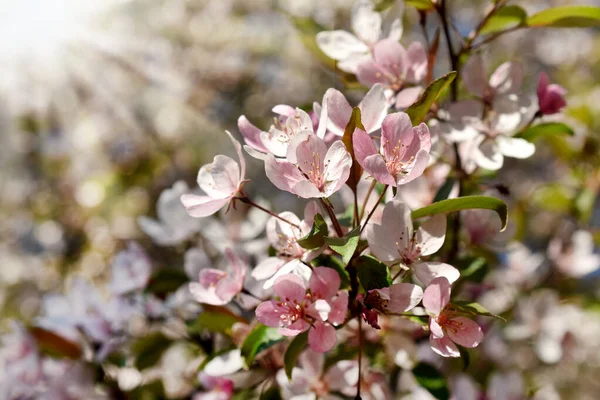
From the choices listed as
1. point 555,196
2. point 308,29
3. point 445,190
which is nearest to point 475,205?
point 445,190

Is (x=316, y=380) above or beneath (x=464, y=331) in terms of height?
beneath

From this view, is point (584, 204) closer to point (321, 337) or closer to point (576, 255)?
point (576, 255)

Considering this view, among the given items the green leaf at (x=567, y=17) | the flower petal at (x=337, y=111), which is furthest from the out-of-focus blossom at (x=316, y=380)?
the green leaf at (x=567, y=17)

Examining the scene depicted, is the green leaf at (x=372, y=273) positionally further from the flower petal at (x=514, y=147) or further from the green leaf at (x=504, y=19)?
the green leaf at (x=504, y=19)

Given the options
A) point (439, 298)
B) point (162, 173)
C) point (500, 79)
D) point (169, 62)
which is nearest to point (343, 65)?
point (500, 79)

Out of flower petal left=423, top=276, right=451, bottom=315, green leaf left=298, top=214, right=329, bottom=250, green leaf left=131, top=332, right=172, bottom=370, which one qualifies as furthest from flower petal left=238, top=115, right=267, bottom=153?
green leaf left=131, top=332, right=172, bottom=370

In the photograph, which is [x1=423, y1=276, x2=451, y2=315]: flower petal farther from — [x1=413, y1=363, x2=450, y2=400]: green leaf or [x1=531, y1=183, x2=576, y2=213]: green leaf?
[x1=531, y1=183, x2=576, y2=213]: green leaf
